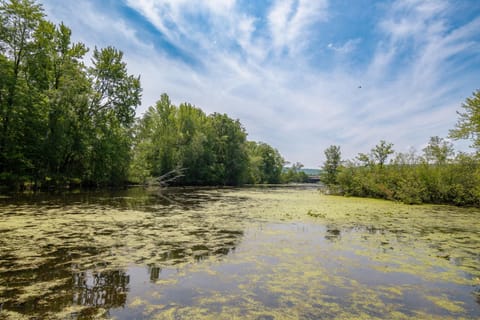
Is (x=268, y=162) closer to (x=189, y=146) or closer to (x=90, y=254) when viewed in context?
(x=189, y=146)

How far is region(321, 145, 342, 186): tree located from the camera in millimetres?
23969

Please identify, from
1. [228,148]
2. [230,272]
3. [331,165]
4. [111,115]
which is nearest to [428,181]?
[331,165]

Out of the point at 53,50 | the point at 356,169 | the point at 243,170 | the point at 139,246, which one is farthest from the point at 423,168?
the point at 243,170

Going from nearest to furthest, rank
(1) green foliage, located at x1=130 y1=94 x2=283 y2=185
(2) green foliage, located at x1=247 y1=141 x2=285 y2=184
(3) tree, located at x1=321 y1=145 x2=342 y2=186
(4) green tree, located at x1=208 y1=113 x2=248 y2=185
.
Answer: (3) tree, located at x1=321 y1=145 x2=342 y2=186 → (1) green foliage, located at x1=130 y1=94 x2=283 y2=185 → (4) green tree, located at x1=208 y1=113 x2=248 y2=185 → (2) green foliage, located at x1=247 y1=141 x2=285 y2=184

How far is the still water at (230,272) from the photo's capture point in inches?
101

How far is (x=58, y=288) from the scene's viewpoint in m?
2.90

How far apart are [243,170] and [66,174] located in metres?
24.4

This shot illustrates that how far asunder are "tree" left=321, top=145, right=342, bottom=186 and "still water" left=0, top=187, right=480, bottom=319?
57.1 ft

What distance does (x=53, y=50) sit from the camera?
17.1 metres

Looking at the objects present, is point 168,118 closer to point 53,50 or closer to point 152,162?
point 152,162

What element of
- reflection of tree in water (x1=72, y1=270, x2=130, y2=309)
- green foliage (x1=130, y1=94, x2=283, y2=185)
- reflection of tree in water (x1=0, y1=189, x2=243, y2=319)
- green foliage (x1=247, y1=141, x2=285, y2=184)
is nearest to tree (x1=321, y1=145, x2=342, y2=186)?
green foliage (x1=130, y1=94, x2=283, y2=185)

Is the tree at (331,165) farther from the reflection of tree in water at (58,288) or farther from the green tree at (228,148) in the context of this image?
the reflection of tree in water at (58,288)

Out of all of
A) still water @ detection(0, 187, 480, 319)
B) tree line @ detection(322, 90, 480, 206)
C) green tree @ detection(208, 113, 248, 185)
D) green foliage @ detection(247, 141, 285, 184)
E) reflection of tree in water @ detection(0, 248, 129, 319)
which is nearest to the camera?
reflection of tree in water @ detection(0, 248, 129, 319)

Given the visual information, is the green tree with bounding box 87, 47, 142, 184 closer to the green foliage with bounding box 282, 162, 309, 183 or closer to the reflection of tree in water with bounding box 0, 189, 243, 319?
the reflection of tree in water with bounding box 0, 189, 243, 319
